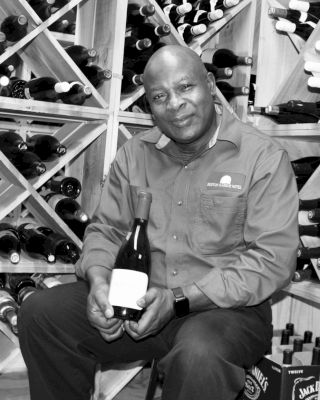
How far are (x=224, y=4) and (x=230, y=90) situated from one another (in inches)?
13.2

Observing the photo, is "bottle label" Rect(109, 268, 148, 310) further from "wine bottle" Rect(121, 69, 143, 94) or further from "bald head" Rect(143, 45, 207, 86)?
"wine bottle" Rect(121, 69, 143, 94)

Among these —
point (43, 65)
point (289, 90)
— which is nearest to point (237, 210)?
point (289, 90)

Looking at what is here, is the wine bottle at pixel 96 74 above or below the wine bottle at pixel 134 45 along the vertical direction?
below

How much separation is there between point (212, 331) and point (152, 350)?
229 millimetres

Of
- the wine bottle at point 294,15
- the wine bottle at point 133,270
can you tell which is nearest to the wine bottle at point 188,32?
the wine bottle at point 294,15

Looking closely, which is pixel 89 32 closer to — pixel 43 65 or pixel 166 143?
pixel 43 65

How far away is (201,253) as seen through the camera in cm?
157

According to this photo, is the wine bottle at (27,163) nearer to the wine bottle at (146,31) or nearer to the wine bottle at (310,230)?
the wine bottle at (146,31)

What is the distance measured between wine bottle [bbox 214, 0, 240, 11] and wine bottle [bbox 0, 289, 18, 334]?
1.38 metres

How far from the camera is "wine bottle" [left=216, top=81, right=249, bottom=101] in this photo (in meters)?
2.41

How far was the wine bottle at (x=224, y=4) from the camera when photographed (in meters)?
2.35

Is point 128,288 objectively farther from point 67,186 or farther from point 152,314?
point 67,186

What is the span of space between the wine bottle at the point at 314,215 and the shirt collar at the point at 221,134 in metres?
0.43

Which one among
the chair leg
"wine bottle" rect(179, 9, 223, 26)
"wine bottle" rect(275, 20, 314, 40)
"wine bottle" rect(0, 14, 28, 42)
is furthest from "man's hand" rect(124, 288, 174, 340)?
"wine bottle" rect(179, 9, 223, 26)
